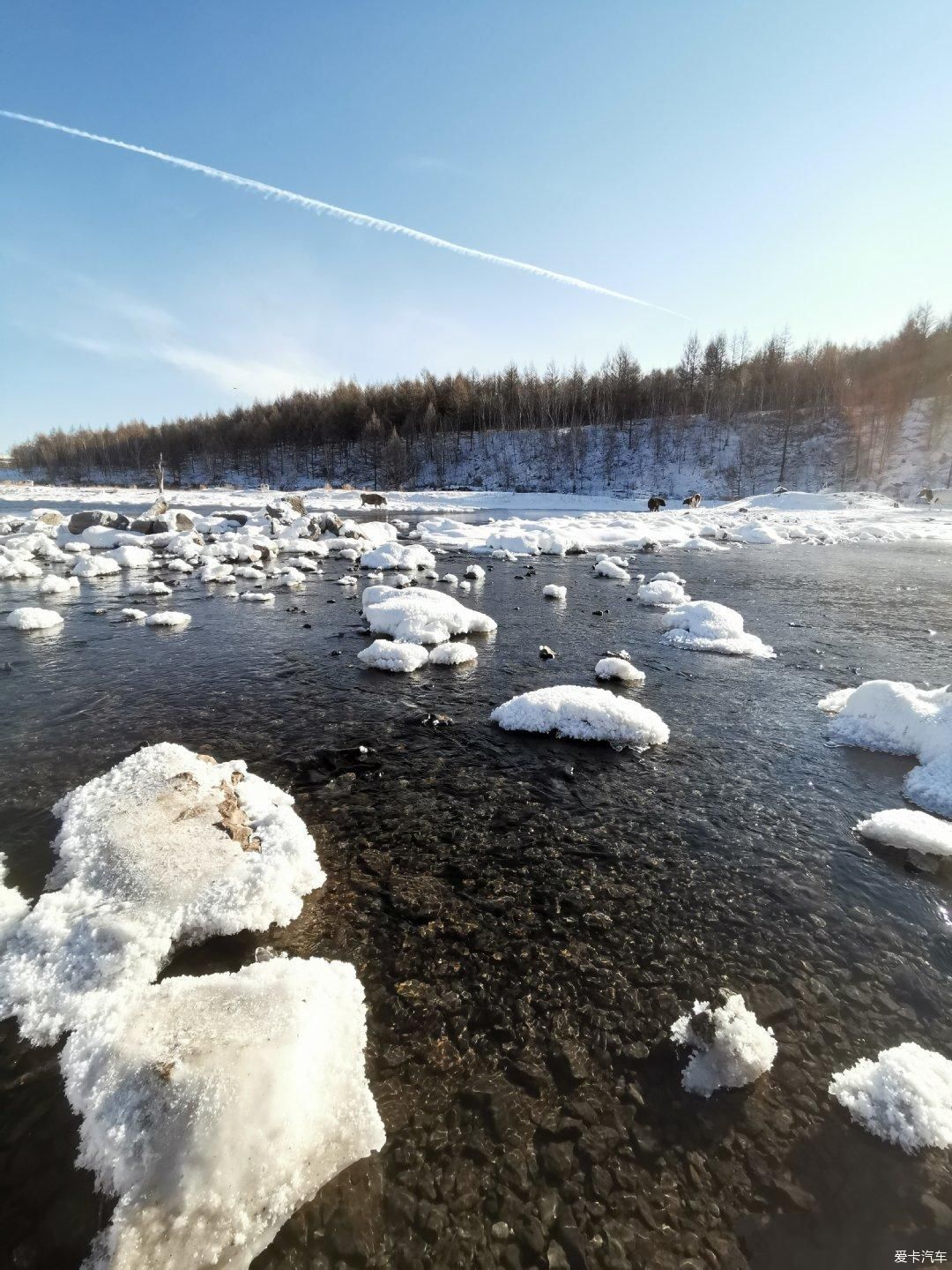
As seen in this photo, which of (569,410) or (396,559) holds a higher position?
(569,410)

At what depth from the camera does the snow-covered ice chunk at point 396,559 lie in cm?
1691

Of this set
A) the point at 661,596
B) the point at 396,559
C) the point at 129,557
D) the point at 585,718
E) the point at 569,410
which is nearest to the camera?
the point at 585,718

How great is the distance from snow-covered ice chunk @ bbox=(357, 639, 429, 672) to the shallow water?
324 mm

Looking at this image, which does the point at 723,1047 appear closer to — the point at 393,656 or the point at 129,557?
the point at 393,656

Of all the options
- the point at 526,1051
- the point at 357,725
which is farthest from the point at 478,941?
the point at 357,725

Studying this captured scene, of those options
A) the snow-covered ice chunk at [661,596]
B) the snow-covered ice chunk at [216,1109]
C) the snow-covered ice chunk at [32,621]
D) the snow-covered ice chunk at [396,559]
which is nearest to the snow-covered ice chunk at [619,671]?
the snow-covered ice chunk at [661,596]

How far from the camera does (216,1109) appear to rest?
2.22 meters

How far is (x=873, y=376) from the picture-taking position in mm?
58969

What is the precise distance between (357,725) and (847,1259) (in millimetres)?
5283

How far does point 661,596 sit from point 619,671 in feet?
20.0

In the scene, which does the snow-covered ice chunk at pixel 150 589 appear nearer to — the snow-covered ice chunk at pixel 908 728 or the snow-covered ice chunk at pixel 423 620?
the snow-covered ice chunk at pixel 423 620

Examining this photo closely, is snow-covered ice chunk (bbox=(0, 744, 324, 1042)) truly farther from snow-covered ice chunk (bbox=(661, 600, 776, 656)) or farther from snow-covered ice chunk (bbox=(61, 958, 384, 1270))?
snow-covered ice chunk (bbox=(661, 600, 776, 656))

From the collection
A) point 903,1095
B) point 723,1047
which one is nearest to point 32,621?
point 723,1047

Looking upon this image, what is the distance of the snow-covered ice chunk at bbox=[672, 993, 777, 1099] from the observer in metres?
2.58
